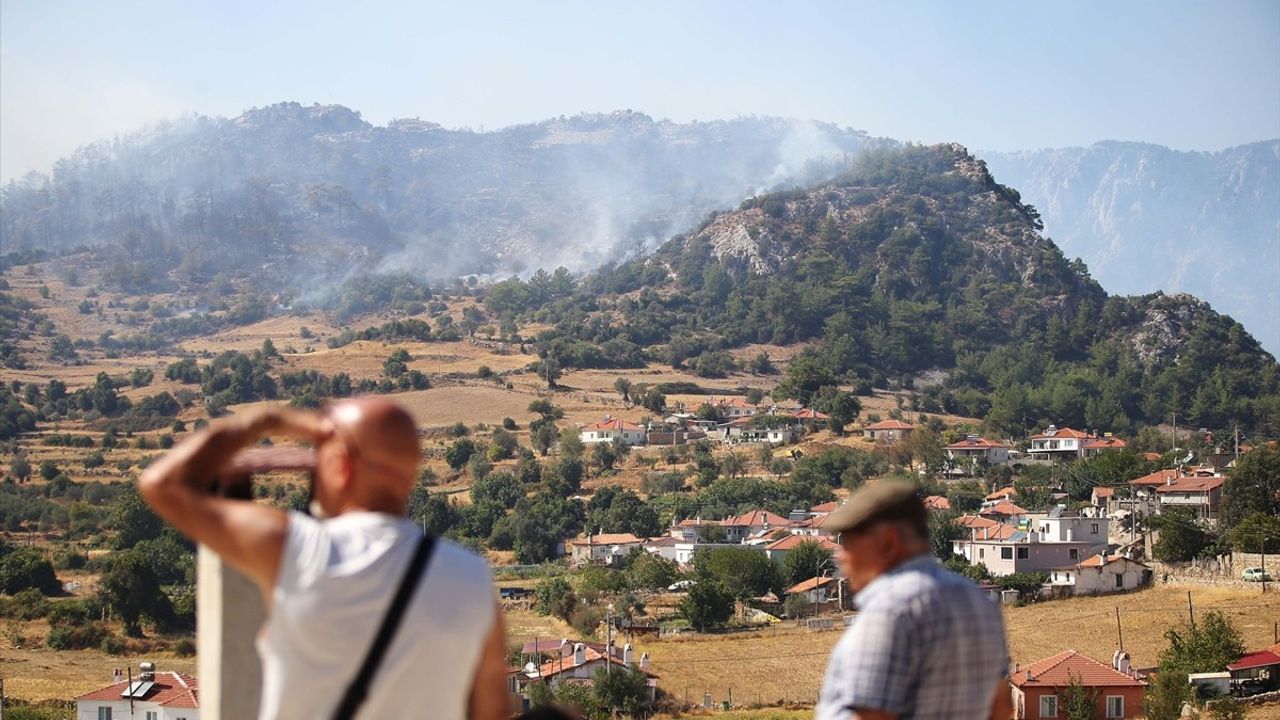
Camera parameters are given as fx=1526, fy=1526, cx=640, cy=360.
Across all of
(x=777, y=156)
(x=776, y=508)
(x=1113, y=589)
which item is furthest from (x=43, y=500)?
(x=777, y=156)

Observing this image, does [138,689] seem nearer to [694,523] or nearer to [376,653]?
[376,653]

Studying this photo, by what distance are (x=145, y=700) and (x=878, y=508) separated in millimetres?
21457

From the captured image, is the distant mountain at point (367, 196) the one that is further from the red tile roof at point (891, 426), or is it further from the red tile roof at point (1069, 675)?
the red tile roof at point (1069, 675)


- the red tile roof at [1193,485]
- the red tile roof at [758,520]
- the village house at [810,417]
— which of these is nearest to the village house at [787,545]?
the red tile roof at [758,520]

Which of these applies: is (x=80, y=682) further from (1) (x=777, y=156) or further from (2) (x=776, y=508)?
(1) (x=777, y=156)

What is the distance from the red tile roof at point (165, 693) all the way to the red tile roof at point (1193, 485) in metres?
33.3

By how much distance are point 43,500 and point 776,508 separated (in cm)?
2441

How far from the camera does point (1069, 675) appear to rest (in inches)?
913

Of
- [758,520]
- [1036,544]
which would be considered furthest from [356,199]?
[1036,544]

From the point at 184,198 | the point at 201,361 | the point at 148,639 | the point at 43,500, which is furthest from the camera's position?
the point at 184,198

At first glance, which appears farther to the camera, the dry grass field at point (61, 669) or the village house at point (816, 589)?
the village house at point (816, 589)

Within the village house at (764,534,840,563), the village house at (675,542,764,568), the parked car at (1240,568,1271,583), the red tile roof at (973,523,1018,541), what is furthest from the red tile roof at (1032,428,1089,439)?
the parked car at (1240,568,1271,583)

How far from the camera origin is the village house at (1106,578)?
36875 millimetres

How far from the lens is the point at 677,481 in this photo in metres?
55.7
